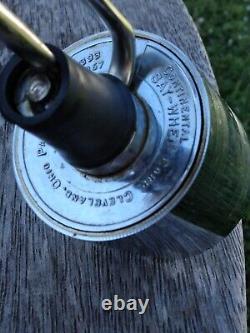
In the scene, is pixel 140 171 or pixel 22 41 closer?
pixel 22 41

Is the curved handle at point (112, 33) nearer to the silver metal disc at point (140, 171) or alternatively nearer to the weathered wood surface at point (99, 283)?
the silver metal disc at point (140, 171)

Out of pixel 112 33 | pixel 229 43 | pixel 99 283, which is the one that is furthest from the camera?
pixel 229 43

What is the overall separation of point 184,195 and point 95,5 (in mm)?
265

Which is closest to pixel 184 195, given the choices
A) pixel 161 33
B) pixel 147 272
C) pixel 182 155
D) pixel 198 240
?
pixel 182 155

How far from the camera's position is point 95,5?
795 millimetres

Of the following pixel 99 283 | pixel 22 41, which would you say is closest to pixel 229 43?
pixel 99 283

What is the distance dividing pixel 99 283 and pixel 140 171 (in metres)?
0.29

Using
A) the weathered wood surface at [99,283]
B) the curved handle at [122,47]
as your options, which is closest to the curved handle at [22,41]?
the curved handle at [122,47]

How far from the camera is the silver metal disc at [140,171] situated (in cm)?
86

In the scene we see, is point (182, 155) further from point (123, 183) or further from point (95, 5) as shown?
point (95, 5)

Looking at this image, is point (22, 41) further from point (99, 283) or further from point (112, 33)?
point (99, 283)

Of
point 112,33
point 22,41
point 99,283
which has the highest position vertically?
point 112,33

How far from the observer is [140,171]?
0.88 metres

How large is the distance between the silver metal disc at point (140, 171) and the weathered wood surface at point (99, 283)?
0.20 metres
